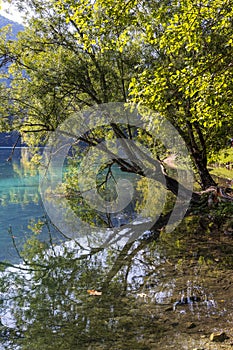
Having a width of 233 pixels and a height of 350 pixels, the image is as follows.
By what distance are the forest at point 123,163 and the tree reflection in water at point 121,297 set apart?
32mm

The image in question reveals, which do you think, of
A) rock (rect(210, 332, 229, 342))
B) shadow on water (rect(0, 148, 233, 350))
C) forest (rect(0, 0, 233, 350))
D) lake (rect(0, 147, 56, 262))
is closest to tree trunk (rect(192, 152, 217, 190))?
forest (rect(0, 0, 233, 350))

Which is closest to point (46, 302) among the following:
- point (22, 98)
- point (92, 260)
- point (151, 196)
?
point (92, 260)

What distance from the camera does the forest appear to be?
5.91 m

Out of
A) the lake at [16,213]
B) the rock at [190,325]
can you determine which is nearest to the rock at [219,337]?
the rock at [190,325]

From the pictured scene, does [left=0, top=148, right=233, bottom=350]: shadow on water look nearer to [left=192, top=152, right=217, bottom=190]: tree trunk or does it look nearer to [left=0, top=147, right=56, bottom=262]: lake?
[left=0, top=147, right=56, bottom=262]: lake

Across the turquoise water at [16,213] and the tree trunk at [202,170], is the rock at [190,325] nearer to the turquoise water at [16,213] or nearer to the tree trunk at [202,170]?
the turquoise water at [16,213]

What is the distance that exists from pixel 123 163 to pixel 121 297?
31.0ft

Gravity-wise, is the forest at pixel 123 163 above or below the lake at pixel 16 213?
above

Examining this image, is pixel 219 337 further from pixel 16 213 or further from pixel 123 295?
pixel 16 213

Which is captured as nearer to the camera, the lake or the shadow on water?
the shadow on water

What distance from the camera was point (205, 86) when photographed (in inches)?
276

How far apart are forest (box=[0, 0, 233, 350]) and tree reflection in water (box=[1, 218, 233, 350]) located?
32 millimetres

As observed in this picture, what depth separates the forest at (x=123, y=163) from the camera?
5.91 metres

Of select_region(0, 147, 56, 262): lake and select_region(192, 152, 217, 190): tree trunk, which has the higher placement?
select_region(192, 152, 217, 190): tree trunk
